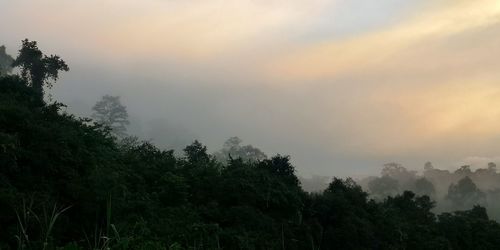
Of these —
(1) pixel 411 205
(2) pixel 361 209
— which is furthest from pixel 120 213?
(1) pixel 411 205

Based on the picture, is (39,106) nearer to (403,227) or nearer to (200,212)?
(200,212)

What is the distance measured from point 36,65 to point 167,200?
27.5 metres

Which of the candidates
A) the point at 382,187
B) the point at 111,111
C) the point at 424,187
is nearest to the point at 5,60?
the point at 111,111

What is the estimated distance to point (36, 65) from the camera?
144 feet

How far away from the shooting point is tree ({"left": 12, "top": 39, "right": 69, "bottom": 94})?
43375 mm

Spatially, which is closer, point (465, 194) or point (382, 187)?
point (465, 194)

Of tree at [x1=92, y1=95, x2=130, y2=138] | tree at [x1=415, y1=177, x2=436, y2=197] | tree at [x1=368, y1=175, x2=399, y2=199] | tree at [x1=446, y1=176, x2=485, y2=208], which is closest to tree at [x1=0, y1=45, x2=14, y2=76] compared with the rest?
tree at [x1=92, y1=95, x2=130, y2=138]

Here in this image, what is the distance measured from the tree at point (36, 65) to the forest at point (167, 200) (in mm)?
204

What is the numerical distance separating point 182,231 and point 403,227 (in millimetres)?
19674

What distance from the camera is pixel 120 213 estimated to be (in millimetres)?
19391

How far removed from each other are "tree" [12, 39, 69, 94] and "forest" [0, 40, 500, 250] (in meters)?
0.20

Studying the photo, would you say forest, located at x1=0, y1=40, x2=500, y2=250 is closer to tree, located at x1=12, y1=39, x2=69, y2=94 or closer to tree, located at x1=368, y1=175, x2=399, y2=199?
tree, located at x1=12, y1=39, x2=69, y2=94

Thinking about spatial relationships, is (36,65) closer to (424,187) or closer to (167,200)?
(167,200)

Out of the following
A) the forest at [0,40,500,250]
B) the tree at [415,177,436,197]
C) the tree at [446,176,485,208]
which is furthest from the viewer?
the tree at [415,177,436,197]
